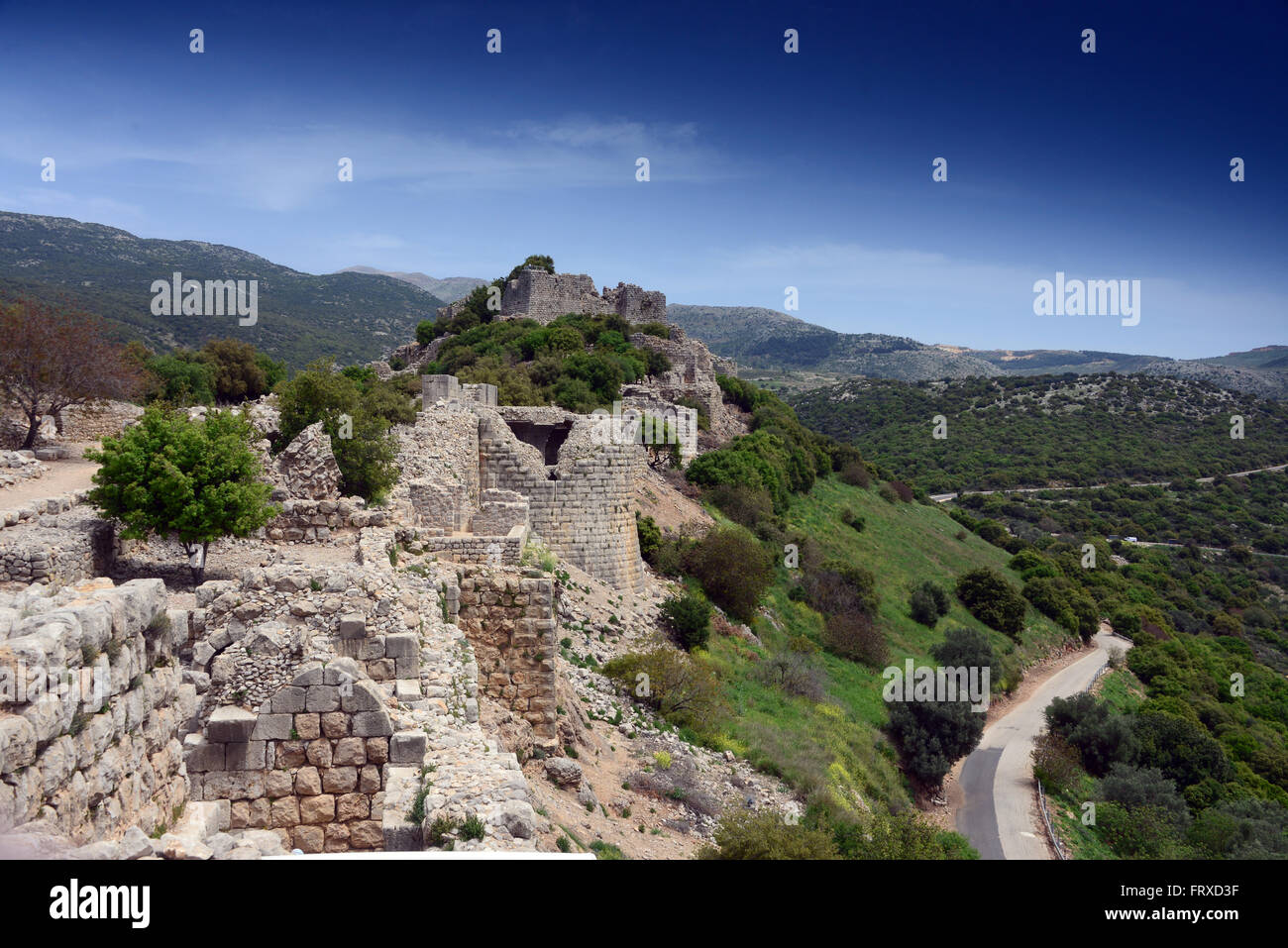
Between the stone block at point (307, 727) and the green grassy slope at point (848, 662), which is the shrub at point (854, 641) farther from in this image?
the stone block at point (307, 727)

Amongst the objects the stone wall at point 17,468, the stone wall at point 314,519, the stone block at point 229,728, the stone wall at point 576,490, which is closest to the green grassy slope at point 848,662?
the stone wall at point 576,490

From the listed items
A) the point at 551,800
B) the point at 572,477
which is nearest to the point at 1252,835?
the point at 572,477

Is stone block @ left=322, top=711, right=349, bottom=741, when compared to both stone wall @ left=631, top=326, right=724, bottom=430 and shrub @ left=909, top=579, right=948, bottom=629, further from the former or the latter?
stone wall @ left=631, top=326, right=724, bottom=430

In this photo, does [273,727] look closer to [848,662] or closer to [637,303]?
[848,662]

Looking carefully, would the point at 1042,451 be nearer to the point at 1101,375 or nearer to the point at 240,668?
the point at 1101,375

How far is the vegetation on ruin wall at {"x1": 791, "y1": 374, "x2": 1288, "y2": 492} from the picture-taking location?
263ft

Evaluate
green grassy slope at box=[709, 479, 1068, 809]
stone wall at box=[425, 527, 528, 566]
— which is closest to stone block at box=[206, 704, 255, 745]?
stone wall at box=[425, 527, 528, 566]

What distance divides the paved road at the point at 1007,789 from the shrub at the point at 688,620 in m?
7.91

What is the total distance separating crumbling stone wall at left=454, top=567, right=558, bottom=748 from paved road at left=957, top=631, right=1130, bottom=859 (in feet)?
45.7

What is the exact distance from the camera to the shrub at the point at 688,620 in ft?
59.4

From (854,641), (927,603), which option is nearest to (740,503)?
(854,641)

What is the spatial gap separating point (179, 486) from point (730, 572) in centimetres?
1489

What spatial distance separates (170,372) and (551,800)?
24874 mm
